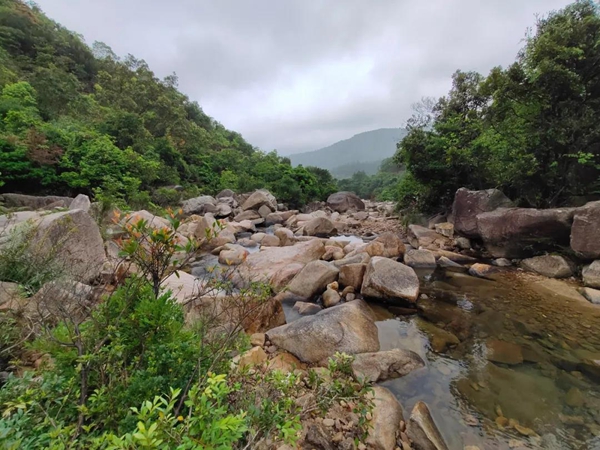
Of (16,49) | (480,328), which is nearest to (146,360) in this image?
(480,328)

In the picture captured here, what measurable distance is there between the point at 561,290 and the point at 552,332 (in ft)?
7.61

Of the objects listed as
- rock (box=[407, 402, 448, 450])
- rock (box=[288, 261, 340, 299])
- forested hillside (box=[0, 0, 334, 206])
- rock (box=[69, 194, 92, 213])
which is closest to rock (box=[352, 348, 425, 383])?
rock (box=[407, 402, 448, 450])

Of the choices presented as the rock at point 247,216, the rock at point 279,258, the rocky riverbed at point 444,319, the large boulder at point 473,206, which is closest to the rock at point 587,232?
the rocky riverbed at point 444,319

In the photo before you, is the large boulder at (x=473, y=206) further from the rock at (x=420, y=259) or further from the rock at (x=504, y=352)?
the rock at (x=504, y=352)

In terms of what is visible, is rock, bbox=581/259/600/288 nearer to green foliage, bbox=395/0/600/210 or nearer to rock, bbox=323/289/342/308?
green foliage, bbox=395/0/600/210

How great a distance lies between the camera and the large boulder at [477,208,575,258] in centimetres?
755

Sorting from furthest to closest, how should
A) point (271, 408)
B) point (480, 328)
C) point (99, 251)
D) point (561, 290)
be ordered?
point (561, 290) < point (99, 251) < point (480, 328) < point (271, 408)

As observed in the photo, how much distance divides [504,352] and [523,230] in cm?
542

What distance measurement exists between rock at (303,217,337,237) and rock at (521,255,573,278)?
786cm

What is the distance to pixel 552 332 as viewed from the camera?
4.82 m

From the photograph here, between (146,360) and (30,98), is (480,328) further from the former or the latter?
(30,98)

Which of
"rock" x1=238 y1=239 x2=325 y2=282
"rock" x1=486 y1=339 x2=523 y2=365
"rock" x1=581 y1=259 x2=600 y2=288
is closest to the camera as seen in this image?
"rock" x1=486 y1=339 x2=523 y2=365

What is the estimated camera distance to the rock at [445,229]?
38.5 feet

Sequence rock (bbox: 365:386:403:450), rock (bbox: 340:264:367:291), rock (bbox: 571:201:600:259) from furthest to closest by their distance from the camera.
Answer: rock (bbox: 340:264:367:291), rock (bbox: 571:201:600:259), rock (bbox: 365:386:403:450)
